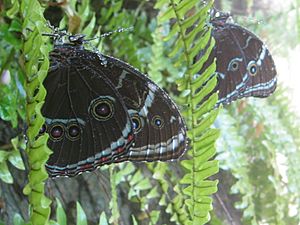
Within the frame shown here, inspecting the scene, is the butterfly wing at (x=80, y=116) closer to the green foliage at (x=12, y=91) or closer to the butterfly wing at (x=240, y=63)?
the green foliage at (x=12, y=91)

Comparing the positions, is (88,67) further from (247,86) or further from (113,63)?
(247,86)

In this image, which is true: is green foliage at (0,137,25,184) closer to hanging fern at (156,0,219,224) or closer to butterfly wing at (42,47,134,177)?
butterfly wing at (42,47,134,177)

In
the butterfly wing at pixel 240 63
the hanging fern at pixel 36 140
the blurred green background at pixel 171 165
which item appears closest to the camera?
the hanging fern at pixel 36 140

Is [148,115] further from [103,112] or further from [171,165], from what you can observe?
[171,165]

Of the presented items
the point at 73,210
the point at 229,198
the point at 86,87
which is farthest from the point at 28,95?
the point at 229,198

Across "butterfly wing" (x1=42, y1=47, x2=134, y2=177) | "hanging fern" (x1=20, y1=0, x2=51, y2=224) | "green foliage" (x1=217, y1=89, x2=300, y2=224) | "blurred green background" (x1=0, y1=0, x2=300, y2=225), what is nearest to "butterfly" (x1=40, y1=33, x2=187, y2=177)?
"butterfly wing" (x1=42, y1=47, x2=134, y2=177)

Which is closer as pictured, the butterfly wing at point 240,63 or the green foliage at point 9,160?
the green foliage at point 9,160

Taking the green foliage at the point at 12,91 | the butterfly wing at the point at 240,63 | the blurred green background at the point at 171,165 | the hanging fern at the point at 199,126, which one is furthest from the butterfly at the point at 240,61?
the green foliage at the point at 12,91
